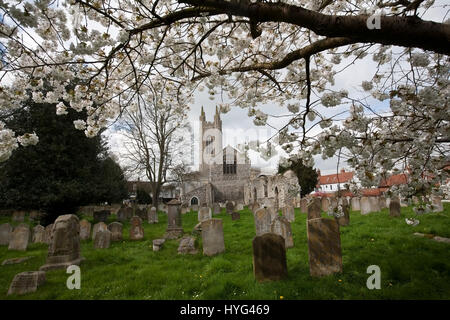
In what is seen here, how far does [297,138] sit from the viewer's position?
4312 millimetres

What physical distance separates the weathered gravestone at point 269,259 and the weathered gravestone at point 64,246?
15.2ft

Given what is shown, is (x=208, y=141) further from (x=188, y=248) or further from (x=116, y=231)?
(x=188, y=248)

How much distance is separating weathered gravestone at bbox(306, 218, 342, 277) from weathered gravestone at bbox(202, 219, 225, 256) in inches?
109

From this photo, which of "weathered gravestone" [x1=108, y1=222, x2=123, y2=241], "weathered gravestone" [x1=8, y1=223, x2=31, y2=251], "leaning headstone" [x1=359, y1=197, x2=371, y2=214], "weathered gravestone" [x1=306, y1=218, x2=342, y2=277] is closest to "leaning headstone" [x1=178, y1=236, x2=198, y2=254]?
"weathered gravestone" [x1=306, y1=218, x2=342, y2=277]

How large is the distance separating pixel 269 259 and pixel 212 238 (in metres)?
2.56

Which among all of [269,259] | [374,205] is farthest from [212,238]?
[374,205]

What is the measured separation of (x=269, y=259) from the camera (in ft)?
13.6

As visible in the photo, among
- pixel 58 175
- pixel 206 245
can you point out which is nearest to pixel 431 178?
pixel 206 245

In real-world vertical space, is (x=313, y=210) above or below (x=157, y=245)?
above

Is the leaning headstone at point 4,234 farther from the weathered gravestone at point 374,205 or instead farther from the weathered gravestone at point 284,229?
the weathered gravestone at point 374,205

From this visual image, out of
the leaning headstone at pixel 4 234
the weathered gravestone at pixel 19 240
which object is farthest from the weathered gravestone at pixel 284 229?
the leaning headstone at pixel 4 234

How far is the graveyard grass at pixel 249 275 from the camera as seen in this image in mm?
3551
